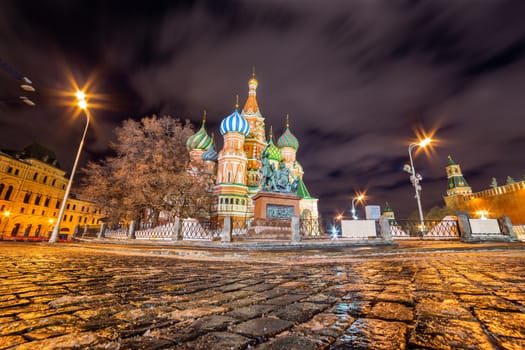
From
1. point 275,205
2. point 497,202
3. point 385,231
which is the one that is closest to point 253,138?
point 275,205

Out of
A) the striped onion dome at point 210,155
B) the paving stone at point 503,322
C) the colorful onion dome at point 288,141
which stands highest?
the colorful onion dome at point 288,141

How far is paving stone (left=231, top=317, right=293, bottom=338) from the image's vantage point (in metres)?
1.22

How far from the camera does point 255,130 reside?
45.1m

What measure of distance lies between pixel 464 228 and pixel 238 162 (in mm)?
26367

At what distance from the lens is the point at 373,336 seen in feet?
3.88

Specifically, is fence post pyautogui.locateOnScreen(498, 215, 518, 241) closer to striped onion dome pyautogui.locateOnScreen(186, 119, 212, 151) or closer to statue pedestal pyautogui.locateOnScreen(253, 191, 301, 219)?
statue pedestal pyautogui.locateOnScreen(253, 191, 301, 219)

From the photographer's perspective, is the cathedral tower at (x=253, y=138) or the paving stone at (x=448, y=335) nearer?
the paving stone at (x=448, y=335)

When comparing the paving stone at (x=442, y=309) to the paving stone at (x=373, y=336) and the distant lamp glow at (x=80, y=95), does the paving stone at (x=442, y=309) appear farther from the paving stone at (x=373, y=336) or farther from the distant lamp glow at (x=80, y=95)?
the distant lamp glow at (x=80, y=95)

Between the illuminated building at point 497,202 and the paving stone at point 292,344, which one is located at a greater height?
the illuminated building at point 497,202

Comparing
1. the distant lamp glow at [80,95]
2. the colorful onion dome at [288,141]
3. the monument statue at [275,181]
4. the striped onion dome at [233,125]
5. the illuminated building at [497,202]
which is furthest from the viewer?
the colorful onion dome at [288,141]

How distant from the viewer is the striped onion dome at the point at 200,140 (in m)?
38.1

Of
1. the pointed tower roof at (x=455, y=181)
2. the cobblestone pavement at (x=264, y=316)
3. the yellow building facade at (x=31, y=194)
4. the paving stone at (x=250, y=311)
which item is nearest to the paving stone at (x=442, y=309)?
the cobblestone pavement at (x=264, y=316)

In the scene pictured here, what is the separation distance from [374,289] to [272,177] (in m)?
13.0

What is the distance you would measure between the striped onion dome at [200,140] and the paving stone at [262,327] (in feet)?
127
